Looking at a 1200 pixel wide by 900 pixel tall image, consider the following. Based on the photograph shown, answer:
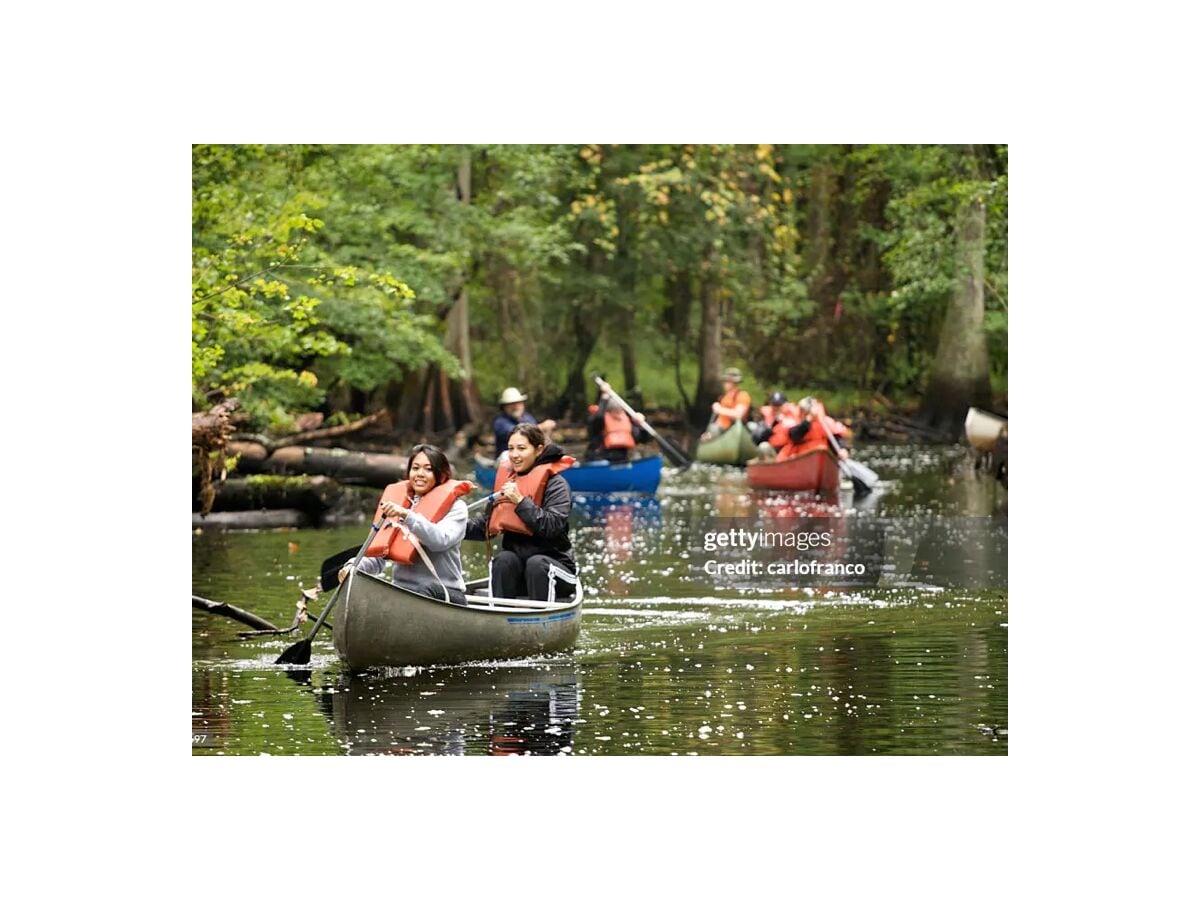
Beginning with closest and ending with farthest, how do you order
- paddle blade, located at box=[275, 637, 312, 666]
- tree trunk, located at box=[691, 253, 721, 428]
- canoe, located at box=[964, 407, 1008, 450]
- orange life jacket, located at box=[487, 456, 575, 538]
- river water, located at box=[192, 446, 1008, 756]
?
1. river water, located at box=[192, 446, 1008, 756]
2. paddle blade, located at box=[275, 637, 312, 666]
3. orange life jacket, located at box=[487, 456, 575, 538]
4. canoe, located at box=[964, 407, 1008, 450]
5. tree trunk, located at box=[691, 253, 721, 428]

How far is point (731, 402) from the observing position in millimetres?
25594

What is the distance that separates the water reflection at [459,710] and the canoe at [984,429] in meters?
10.2

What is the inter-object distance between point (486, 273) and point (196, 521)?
30.0 ft

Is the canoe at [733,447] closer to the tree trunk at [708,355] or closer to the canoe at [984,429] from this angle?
the tree trunk at [708,355]

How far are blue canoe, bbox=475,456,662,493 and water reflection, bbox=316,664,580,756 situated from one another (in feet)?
32.7

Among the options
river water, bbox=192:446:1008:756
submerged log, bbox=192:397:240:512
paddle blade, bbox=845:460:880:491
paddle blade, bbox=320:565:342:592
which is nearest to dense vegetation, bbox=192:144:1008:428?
submerged log, bbox=192:397:240:512

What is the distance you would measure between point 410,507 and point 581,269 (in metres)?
15.5

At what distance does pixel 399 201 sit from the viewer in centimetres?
2186

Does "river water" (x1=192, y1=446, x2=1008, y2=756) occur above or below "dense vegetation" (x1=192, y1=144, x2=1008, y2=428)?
below

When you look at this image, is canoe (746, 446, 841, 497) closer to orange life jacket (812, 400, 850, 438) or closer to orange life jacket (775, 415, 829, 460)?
orange life jacket (775, 415, 829, 460)

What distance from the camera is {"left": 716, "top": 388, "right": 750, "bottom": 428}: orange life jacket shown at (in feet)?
83.6

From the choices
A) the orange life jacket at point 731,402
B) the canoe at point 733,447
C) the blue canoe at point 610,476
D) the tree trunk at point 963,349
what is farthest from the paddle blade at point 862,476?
the orange life jacket at point 731,402

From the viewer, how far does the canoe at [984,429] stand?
20438 millimetres
